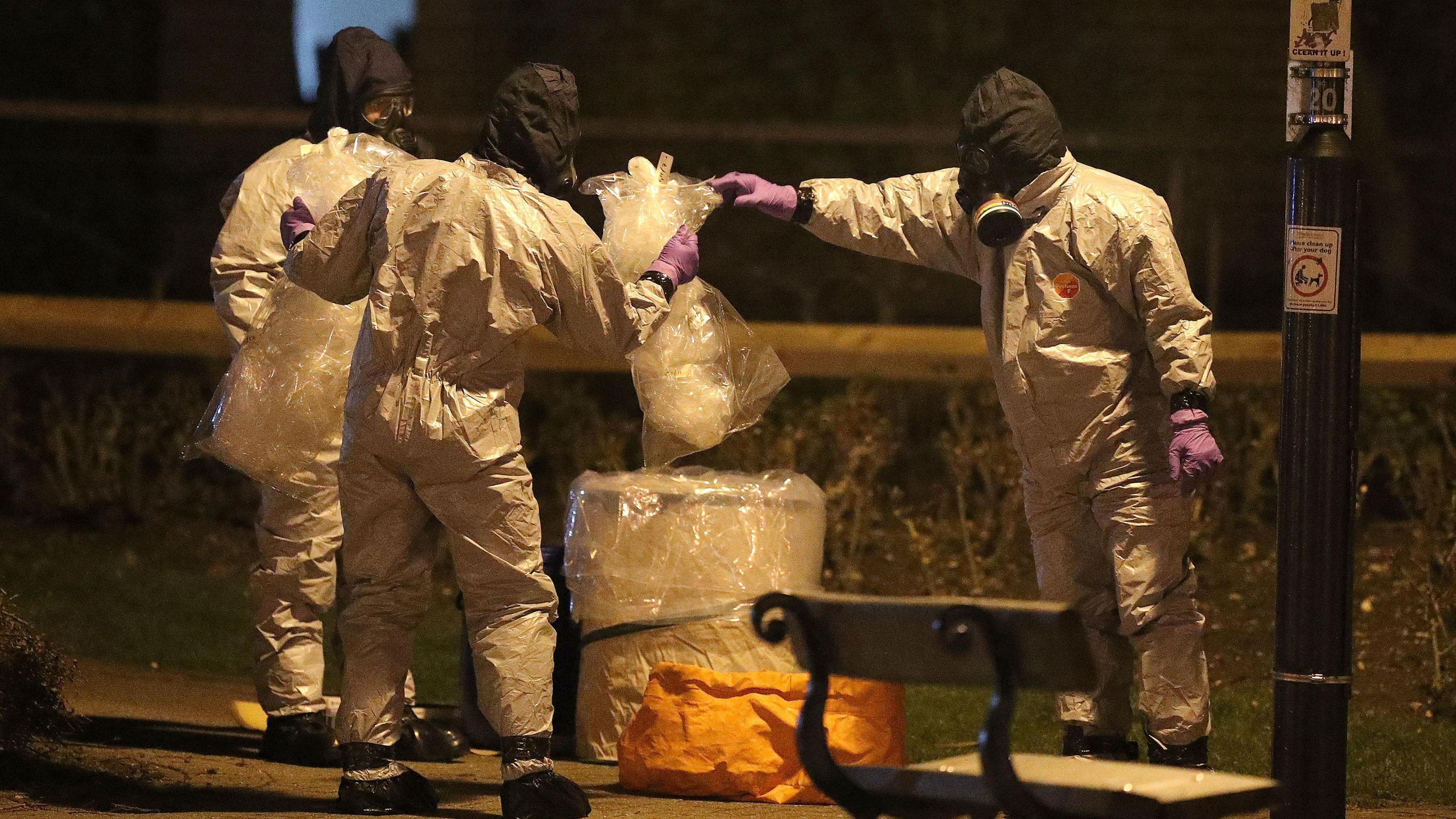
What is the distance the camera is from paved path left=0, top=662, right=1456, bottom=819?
5328mm

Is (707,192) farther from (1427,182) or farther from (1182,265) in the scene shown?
(1427,182)

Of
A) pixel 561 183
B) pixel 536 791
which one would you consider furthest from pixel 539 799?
pixel 561 183

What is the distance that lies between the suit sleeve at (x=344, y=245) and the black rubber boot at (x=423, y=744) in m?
1.55

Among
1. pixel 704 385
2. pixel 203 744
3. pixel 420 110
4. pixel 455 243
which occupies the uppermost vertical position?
pixel 420 110

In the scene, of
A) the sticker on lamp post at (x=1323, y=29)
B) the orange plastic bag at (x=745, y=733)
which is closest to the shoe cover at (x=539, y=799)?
the orange plastic bag at (x=745, y=733)

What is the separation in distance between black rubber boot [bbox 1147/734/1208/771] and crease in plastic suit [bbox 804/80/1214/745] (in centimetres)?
2

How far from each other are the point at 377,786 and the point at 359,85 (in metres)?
2.09

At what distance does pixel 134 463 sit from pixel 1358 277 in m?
6.89

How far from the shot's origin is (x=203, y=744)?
6328 mm

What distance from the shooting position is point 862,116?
12961mm

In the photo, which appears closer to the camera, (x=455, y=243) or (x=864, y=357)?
Result: (x=455, y=243)

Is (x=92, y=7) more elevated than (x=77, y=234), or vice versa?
(x=92, y=7)

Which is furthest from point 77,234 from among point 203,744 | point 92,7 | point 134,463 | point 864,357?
point 203,744

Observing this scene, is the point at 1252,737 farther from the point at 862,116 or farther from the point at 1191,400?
the point at 862,116
